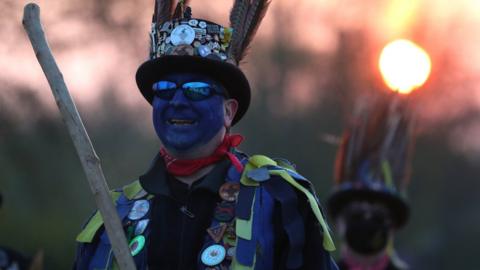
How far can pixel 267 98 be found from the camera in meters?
24.8

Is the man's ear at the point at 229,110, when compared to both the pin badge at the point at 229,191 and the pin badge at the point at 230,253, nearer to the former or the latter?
the pin badge at the point at 229,191

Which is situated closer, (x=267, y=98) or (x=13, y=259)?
(x=13, y=259)

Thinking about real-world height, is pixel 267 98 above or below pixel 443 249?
above

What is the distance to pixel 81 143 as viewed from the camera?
5.83 metres

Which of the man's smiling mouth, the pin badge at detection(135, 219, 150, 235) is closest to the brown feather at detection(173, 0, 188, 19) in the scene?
the man's smiling mouth

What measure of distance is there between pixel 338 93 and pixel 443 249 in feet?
Answer: 17.9

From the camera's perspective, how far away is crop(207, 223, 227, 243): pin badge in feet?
19.7

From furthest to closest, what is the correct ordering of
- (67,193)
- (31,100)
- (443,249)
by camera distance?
(443,249) → (67,193) → (31,100)

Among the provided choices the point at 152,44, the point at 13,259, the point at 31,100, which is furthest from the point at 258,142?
the point at 152,44

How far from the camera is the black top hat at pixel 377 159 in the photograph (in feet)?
38.1

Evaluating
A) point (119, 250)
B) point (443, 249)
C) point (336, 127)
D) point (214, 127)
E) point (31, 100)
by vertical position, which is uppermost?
point (214, 127)

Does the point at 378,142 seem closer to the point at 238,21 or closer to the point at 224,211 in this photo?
the point at 238,21

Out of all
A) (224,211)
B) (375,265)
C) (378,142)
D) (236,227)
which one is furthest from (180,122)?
(378,142)

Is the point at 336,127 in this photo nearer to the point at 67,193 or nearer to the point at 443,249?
the point at 443,249
